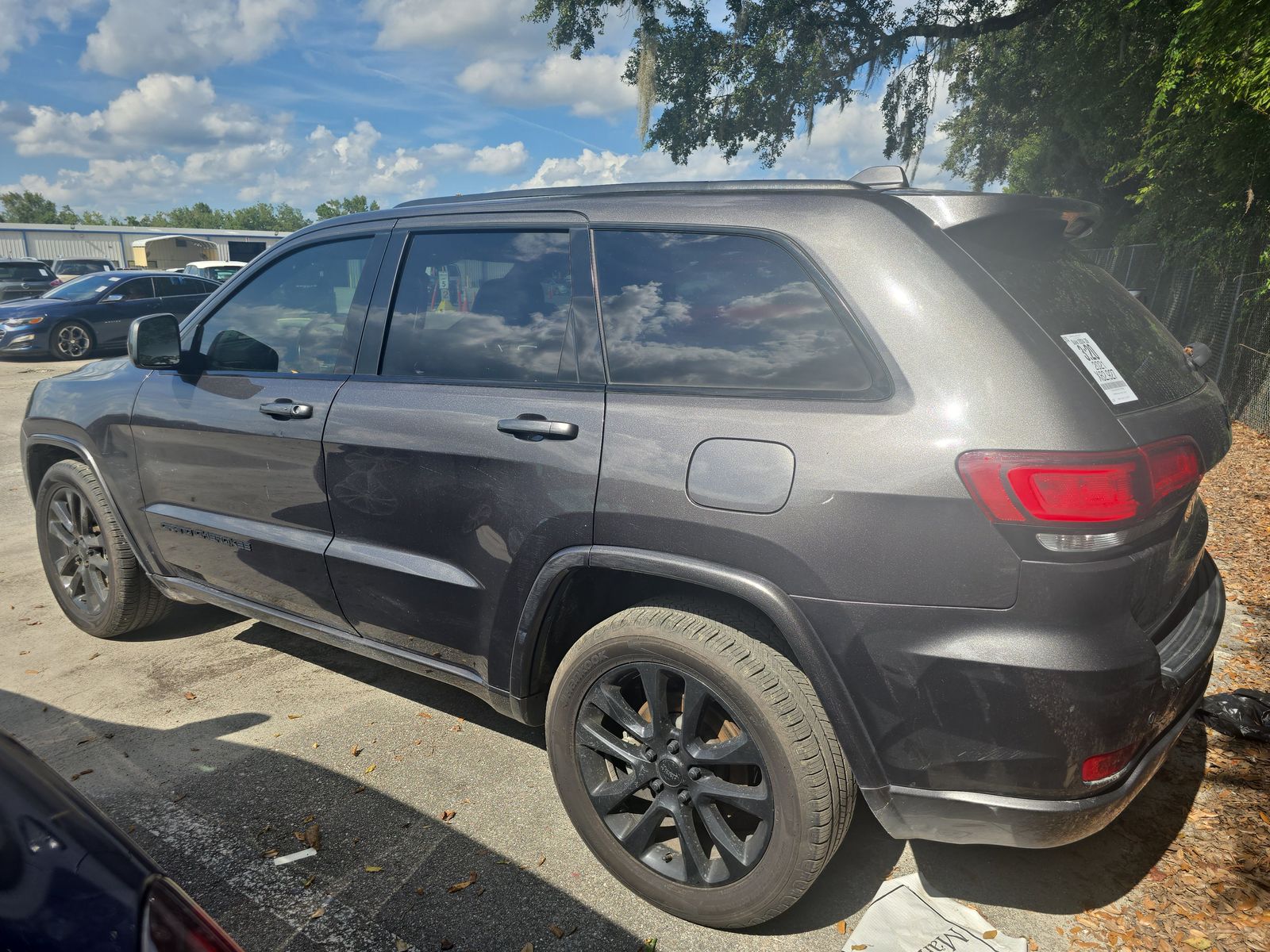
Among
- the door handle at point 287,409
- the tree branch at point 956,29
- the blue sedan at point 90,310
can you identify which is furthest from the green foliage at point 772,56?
the door handle at point 287,409

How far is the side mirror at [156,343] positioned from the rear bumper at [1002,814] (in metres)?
3.12

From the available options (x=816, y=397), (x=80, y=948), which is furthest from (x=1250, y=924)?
(x=80, y=948)

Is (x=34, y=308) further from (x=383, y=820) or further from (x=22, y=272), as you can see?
(x=383, y=820)

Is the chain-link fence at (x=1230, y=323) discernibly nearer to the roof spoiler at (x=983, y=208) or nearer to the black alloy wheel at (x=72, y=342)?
the roof spoiler at (x=983, y=208)

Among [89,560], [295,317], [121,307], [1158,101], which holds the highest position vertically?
[1158,101]

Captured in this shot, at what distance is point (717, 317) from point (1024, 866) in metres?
1.89

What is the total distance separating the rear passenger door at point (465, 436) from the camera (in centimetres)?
246

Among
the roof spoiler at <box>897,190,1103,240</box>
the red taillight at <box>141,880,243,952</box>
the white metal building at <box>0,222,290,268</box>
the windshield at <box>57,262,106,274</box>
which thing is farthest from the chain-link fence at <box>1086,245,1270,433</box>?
the white metal building at <box>0,222,290,268</box>

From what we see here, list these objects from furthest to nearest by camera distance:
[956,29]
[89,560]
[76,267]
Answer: [76,267]
[956,29]
[89,560]

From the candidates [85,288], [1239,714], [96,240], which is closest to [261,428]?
[1239,714]

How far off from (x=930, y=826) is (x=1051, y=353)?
1140 mm

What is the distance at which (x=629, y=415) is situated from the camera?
2322 millimetres

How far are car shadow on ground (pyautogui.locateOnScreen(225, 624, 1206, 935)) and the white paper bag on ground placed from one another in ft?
0.19

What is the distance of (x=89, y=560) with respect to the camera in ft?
13.8
